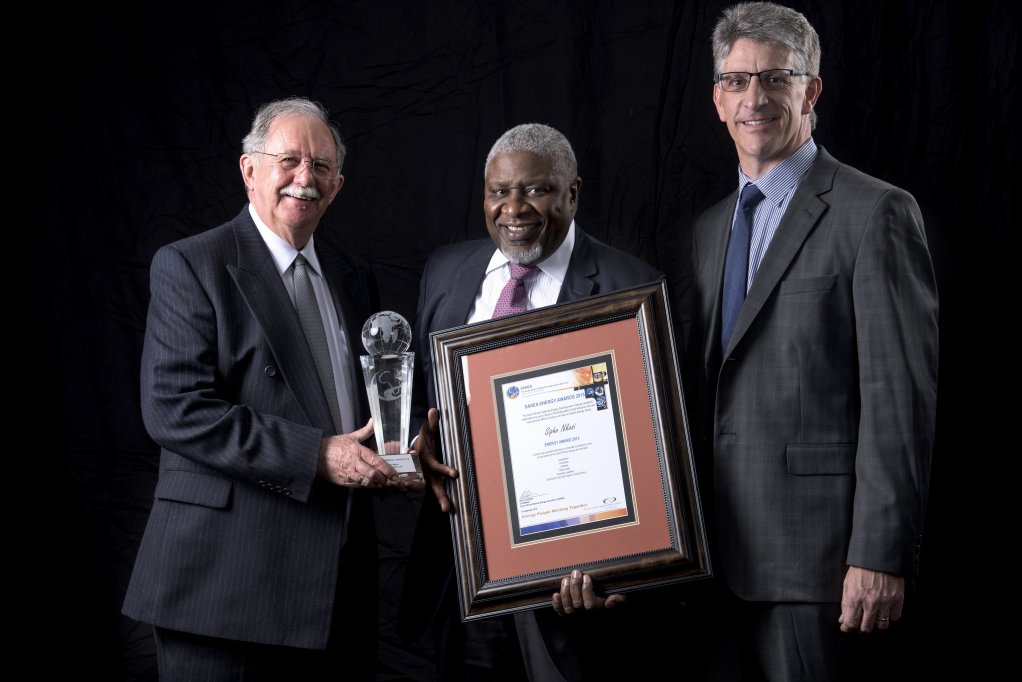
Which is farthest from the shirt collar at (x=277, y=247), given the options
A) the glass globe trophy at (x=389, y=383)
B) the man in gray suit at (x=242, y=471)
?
the glass globe trophy at (x=389, y=383)

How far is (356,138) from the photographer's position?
4.00 m

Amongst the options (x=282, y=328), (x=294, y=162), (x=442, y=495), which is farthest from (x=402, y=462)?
(x=294, y=162)

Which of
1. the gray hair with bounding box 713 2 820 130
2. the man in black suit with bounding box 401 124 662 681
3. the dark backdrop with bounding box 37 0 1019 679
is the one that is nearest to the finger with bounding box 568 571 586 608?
the man in black suit with bounding box 401 124 662 681

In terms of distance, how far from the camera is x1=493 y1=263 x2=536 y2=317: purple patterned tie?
2.96 m

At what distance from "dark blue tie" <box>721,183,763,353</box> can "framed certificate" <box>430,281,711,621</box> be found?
31 centimetres

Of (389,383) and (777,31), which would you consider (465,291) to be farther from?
(777,31)

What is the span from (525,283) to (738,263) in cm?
65

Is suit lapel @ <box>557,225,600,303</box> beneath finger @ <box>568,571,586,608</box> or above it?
above

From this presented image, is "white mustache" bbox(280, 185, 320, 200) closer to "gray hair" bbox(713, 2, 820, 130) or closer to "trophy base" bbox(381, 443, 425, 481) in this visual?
"trophy base" bbox(381, 443, 425, 481)

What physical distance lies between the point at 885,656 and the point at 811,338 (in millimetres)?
865

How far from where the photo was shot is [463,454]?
2.55 metres

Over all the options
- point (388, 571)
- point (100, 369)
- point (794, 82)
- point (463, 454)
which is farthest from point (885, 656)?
point (100, 369)

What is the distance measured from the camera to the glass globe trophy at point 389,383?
8.48 feet

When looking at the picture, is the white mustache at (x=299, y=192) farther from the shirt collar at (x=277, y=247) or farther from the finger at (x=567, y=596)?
the finger at (x=567, y=596)
